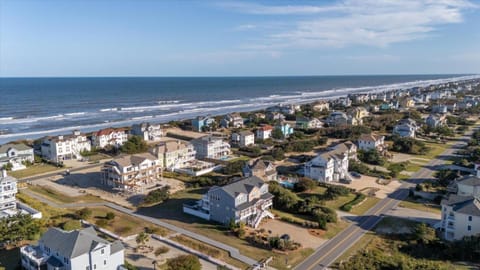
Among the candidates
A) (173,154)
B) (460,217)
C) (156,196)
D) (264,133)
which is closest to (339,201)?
(460,217)

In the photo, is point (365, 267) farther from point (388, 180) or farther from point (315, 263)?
point (388, 180)

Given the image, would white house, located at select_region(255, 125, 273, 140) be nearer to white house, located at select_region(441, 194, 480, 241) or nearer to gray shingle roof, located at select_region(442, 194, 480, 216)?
gray shingle roof, located at select_region(442, 194, 480, 216)

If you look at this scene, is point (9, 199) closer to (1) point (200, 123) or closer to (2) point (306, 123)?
(1) point (200, 123)

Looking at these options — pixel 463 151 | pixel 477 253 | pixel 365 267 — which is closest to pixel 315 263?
pixel 365 267

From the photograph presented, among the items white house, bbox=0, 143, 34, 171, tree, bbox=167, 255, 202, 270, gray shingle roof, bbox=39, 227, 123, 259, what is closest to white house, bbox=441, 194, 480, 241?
tree, bbox=167, 255, 202, 270

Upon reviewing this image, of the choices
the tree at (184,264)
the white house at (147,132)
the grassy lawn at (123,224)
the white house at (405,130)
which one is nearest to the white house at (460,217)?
the tree at (184,264)

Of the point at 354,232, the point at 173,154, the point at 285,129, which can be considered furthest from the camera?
the point at 285,129
